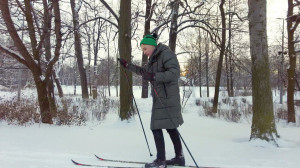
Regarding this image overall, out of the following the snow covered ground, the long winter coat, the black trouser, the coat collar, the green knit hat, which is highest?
the green knit hat

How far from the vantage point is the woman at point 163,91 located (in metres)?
3.04

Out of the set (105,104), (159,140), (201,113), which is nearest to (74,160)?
(159,140)

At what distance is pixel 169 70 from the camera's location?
3.02m

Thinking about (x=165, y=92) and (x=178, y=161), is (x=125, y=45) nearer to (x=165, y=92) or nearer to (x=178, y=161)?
(x=165, y=92)

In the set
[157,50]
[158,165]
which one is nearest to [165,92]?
[157,50]

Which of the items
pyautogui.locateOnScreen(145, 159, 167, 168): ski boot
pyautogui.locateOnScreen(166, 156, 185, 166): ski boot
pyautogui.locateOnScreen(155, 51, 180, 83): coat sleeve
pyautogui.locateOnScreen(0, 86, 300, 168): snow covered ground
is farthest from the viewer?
pyautogui.locateOnScreen(0, 86, 300, 168): snow covered ground

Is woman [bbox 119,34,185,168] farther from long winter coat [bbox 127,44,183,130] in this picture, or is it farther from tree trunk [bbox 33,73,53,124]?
tree trunk [bbox 33,73,53,124]

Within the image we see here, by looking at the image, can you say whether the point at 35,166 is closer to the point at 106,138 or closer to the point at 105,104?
the point at 106,138

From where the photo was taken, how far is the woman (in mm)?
3041

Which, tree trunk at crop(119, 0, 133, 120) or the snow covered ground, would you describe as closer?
the snow covered ground

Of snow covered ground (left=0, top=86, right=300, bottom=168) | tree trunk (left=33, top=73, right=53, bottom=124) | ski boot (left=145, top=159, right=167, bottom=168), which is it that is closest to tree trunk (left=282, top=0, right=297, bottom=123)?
snow covered ground (left=0, top=86, right=300, bottom=168)

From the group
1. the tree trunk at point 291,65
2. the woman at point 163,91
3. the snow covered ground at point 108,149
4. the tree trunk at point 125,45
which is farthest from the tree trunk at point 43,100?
the tree trunk at point 291,65

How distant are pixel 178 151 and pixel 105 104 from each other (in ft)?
25.3

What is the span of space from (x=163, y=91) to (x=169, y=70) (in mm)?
290
